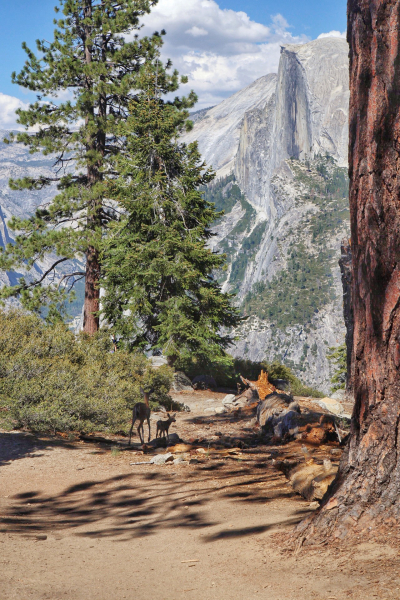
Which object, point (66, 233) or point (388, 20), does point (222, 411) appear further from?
point (388, 20)

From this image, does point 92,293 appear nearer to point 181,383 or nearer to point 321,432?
point 181,383

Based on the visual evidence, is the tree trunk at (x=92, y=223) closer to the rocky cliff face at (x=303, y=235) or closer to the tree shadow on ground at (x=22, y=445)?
the tree shadow on ground at (x=22, y=445)

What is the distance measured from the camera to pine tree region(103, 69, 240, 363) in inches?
623

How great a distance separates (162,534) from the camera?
4141mm

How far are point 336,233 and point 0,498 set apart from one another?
141m

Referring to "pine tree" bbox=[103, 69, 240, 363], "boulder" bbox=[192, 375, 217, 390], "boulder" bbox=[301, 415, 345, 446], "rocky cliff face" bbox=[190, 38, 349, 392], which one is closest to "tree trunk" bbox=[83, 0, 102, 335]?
"pine tree" bbox=[103, 69, 240, 363]

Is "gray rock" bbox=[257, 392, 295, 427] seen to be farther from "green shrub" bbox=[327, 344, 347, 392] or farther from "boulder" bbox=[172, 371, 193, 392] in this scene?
"green shrub" bbox=[327, 344, 347, 392]

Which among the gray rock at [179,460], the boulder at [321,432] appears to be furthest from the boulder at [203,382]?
the gray rock at [179,460]

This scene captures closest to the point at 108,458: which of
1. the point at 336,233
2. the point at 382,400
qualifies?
the point at 382,400

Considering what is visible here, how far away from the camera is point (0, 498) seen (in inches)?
213

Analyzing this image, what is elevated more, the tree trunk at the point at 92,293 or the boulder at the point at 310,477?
the tree trunk at the point at 92,293

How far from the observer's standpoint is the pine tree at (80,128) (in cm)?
1606

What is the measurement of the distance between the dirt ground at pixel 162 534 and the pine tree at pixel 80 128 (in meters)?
9.58

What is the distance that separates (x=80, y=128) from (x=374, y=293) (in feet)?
47.8
